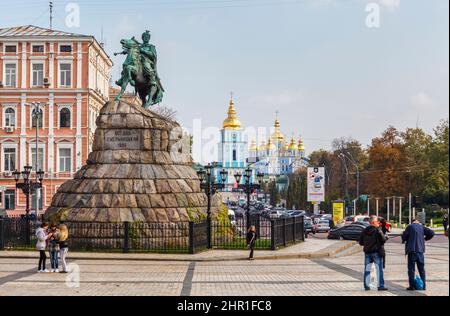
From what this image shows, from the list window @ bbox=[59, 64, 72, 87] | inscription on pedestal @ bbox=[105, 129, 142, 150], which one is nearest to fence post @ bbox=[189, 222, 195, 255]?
inscription on pedestal @ bbox=[105, 129, 142, 150]

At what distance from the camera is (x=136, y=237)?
26141 mm

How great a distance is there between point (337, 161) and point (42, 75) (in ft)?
156

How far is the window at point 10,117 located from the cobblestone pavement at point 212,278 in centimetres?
3986

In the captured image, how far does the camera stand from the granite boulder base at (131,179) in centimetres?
2680

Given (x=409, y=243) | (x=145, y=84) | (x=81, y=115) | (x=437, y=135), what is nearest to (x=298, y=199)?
(x=437, y=135)

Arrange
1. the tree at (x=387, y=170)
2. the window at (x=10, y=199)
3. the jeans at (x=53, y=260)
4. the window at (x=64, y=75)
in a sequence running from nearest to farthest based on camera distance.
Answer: the jeans at (x=53, y=260), the window at (x=10, y=199), the window at (x=64, y=75), the tree at (x=387, y=170)

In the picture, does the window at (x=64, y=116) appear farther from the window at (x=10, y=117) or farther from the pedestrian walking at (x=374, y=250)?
the pedestrian walking at (x=374, y=250)

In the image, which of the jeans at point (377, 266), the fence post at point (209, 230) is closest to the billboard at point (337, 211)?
the fence post at point (209, 230)

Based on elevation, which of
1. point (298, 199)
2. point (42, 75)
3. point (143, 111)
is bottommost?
point (298, 199)

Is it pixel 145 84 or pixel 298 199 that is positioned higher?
pixel 145 84

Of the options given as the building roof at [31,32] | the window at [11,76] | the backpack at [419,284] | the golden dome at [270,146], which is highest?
the building roof at [31,32]

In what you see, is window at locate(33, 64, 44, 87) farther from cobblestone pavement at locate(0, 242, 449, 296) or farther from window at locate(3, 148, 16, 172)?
cobblestone pavement at locate(0, 242, 449, 296)
